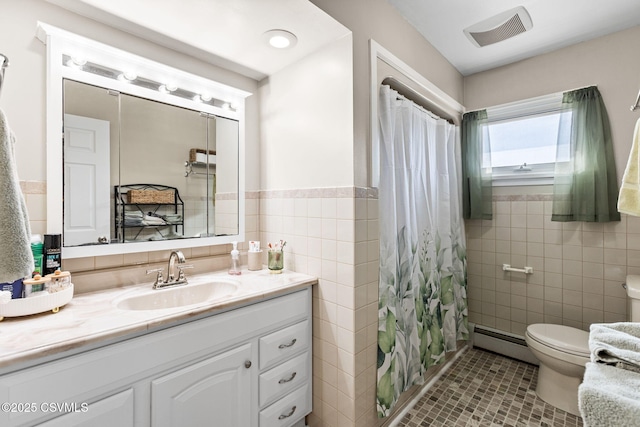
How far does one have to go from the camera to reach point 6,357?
2.43 feet

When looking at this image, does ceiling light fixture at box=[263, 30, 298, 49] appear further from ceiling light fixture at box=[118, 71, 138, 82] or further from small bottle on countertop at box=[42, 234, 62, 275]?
small bottle on countertop at box=[42, 234, 62, 275]

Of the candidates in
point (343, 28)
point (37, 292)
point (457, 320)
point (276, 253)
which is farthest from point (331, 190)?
point (457, 320)

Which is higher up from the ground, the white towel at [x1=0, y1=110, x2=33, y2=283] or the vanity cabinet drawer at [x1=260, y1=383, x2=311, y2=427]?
the white towel at [x1=0, y1=110, x2=33, y2=283]

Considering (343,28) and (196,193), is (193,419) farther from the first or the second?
(343,28)

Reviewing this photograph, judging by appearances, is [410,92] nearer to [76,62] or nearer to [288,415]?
[76,62]

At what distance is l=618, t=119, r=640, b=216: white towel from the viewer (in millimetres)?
1126

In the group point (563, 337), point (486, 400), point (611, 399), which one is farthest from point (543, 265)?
point (611, 399)

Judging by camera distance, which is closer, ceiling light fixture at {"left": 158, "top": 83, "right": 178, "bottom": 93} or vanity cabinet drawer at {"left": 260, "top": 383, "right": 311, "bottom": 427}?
vanity cabinet drawer at {"left": 260, "top": 383, "right": 311, "bottom": 427}

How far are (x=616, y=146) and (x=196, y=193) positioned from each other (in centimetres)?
265

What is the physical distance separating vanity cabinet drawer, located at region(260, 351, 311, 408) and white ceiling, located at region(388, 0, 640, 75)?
201cm

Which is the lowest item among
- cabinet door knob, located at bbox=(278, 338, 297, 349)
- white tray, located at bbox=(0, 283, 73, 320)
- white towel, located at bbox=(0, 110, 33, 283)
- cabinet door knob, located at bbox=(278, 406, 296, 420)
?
cabinet door knob, located at bbox=(278, 406, 296, 420)

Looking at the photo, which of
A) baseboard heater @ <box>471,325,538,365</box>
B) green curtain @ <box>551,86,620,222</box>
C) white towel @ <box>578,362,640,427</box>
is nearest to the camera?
white towel @ <box>578,362,640,427</box>

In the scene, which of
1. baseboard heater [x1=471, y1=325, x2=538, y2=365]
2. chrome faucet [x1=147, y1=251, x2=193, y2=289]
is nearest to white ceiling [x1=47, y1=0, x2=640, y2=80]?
chrome faucet [x1=147, y1=251, x2=193, y2=289]

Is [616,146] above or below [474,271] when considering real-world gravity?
above
